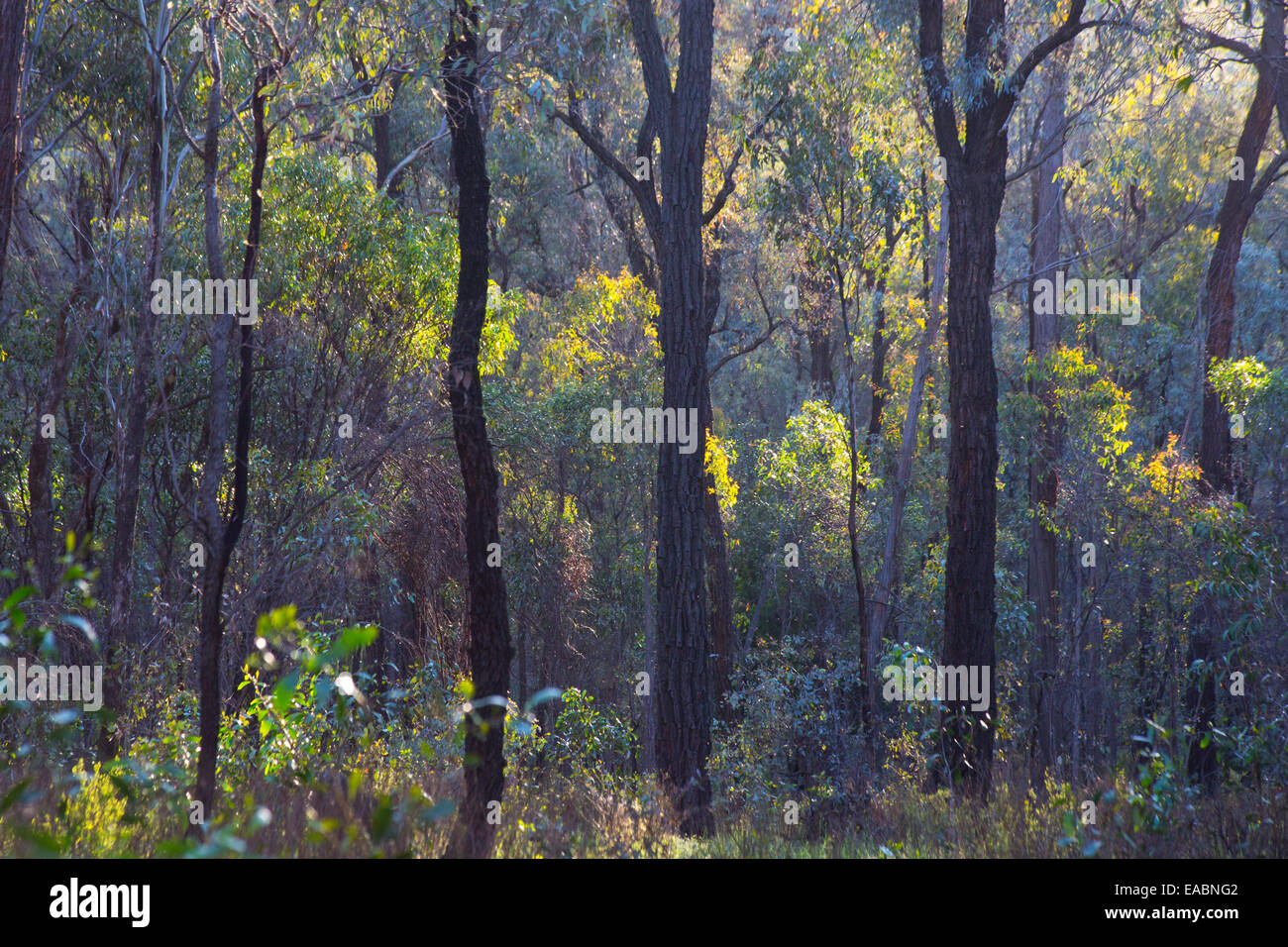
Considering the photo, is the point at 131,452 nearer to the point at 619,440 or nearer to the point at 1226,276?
the point at 619,440

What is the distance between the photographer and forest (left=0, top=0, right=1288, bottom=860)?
19.1ft

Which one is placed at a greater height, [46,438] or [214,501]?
[46,438]

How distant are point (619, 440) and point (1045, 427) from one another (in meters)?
7.50

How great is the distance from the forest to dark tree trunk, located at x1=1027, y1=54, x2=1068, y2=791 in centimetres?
12

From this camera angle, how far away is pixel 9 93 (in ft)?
20.8

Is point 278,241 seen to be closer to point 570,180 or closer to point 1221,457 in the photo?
point 570,180

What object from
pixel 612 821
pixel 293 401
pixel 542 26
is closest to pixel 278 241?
pixel 293 401

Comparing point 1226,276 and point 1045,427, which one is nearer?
point 1226,276

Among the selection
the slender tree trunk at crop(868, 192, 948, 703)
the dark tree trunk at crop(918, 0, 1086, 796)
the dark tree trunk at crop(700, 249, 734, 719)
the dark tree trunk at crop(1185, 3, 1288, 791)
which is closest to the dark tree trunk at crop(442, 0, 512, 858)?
the dark tree trunk at crop(918, 0, 1086, 796)

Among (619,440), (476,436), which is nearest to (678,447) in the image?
(476,436)

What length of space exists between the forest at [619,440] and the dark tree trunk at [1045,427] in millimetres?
121

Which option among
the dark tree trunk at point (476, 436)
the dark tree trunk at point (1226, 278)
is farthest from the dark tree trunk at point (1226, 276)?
the dark tree trunk at point (476, 436)

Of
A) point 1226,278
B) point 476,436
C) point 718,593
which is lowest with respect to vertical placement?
point 718,593

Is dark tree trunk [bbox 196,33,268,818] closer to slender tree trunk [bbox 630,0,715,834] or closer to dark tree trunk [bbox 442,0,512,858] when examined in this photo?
dark tree trunk [bbox 442,0,512,858]
